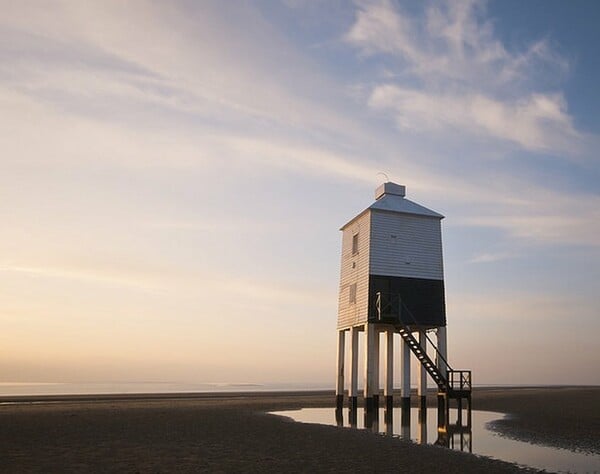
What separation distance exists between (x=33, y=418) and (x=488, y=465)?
22.5 meters

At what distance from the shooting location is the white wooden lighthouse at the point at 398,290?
101ft

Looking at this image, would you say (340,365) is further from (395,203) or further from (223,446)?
(223,446)

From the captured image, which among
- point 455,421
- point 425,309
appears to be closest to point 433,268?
point 425,309

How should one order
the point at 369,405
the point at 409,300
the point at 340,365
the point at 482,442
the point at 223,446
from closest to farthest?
the point at 223,446 < the point at 482,442 < the point at 369,405 < the point at 409,300 < the point at 340,365

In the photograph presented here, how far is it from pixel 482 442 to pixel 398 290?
36.7ft

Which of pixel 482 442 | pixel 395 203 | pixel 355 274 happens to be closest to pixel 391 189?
pixel 395 203

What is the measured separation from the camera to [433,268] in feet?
106

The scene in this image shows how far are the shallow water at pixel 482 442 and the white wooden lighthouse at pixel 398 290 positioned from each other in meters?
2.13

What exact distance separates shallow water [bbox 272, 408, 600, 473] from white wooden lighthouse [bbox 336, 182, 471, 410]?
2.13 m

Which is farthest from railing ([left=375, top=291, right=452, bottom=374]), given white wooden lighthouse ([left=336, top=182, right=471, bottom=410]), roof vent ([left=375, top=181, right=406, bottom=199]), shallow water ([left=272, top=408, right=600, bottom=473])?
roof vent ([left=375, top=181, right=406, bottom=199])

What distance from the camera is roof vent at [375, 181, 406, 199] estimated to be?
34656 mm

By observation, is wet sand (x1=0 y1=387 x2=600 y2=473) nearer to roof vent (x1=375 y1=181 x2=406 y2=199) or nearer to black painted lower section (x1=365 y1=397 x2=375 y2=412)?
black painted lower section (x1=365 y1=397 x2=375 y2=412)

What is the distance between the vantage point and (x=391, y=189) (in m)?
34.7

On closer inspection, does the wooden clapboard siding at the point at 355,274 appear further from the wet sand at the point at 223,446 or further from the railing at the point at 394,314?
the wet sand at the point at 223,446
